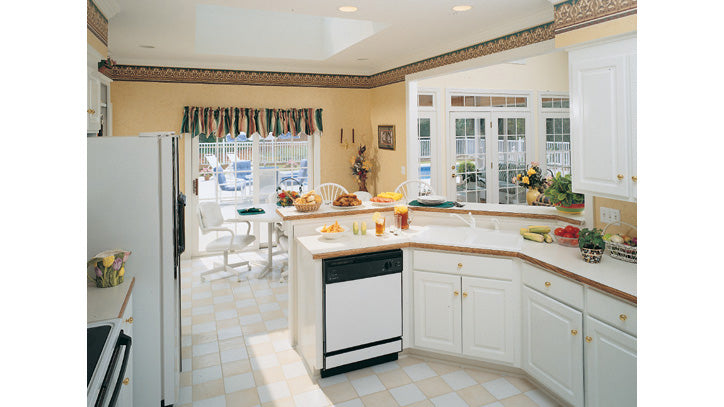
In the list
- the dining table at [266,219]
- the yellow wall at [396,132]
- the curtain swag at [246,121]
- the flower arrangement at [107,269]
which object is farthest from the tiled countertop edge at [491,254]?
the curtain swag at [246,121]

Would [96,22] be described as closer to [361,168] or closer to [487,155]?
[361,168]

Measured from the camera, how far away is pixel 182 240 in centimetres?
278

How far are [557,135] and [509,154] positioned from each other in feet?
3.26

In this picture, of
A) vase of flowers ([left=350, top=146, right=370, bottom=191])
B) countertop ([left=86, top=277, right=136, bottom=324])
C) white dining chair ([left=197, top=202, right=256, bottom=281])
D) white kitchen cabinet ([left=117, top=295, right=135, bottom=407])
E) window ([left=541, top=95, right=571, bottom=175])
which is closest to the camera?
countertop ([left=86, top=277, right=136, bottom=324])

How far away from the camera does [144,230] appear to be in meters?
2.39

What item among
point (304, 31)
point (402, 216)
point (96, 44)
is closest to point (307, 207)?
point (402, 216)

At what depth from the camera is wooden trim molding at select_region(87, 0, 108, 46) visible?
2809mm

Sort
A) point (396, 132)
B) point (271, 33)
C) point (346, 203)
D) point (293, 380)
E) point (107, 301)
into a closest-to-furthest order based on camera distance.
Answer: point (107, 301), point (293, 380), point (346, 203), point (271, 33), point (396, 132)

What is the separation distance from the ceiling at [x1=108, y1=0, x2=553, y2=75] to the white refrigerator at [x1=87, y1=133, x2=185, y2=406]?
1.44 meters

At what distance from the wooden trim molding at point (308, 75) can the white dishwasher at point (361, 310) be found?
2338 mm

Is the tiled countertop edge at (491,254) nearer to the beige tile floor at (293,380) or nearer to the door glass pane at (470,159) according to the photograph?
the beige tile floor at (293,380)

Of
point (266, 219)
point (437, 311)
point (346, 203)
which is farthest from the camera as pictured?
point (266, 219)

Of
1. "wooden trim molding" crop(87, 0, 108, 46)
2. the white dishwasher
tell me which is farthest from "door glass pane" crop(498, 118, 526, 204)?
"wooden trim molding" crop(87, 0, 108, 46)

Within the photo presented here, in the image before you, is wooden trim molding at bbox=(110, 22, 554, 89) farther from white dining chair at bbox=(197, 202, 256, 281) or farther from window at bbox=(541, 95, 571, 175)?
window at bbox=(541, 95, 571, 175)
